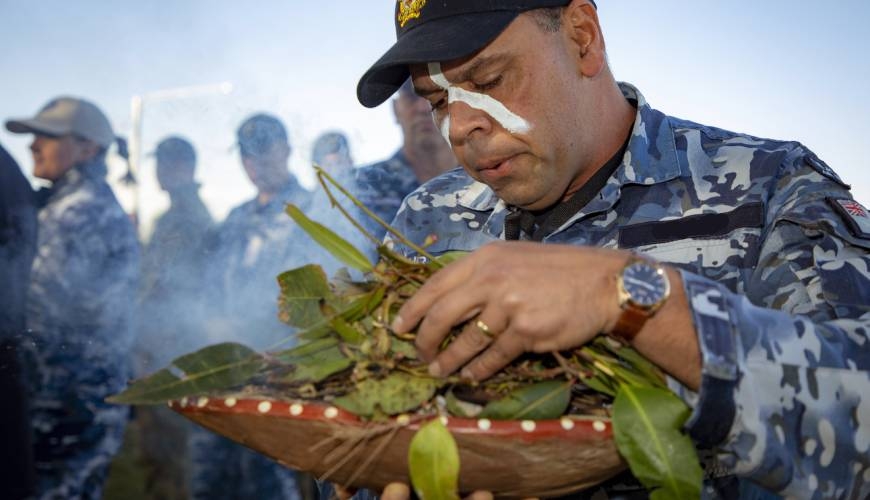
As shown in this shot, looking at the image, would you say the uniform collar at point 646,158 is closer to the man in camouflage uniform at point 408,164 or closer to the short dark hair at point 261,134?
the man in camouflage uniform at point 408,164

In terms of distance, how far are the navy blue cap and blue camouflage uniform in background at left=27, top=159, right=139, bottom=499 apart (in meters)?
3.08

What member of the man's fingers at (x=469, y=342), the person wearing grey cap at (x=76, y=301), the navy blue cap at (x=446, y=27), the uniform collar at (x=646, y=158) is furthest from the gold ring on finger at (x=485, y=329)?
the person wearing grey cap at (x=76, y=301)

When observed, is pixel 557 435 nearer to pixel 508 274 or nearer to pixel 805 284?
pixel 508 274

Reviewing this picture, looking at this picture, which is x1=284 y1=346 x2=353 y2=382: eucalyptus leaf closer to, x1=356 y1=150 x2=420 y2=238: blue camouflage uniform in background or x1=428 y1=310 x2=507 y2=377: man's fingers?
x1=428 y1=310 x2=507 y2=377: man's fingers

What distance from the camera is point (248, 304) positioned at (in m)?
5.31

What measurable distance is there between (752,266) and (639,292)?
0.70 m

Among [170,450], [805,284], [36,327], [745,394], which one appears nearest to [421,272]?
[745,394]

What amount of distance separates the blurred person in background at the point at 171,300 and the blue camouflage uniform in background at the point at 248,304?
172mm

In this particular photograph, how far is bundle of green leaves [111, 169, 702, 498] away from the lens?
1.32m

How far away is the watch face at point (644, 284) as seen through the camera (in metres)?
1.31

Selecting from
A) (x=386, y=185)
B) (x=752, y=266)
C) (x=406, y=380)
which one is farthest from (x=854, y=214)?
(x=386, y=185)

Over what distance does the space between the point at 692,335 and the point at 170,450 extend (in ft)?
16.4

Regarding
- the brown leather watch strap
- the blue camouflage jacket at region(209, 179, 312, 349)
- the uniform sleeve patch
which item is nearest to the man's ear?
the uniform sleeve patch

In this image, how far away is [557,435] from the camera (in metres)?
1.32
